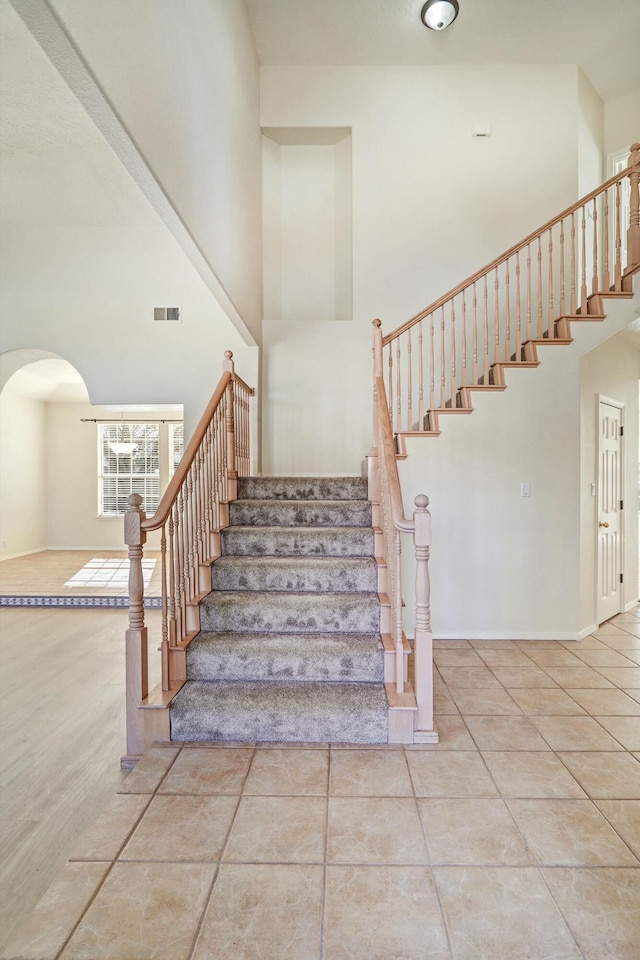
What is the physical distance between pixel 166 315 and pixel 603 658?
5.07m

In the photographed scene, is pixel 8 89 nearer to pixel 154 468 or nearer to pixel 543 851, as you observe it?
pixel 543 851

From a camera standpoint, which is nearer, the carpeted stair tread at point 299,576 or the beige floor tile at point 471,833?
the beige floor tile at point 471,833

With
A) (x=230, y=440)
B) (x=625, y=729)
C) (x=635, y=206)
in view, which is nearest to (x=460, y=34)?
(x=635, y=206)

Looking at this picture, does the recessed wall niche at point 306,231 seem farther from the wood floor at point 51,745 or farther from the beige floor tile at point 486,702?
the beige floor tile at point 486,702

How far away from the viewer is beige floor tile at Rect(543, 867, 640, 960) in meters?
1.37

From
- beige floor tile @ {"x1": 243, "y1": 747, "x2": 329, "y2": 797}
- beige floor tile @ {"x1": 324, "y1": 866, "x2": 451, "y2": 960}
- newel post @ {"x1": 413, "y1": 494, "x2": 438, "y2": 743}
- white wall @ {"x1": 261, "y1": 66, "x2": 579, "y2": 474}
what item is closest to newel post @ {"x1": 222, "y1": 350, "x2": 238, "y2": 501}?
white wall @ {"x1": 261, "y1": 66, "x2": 579, "y2": 474}

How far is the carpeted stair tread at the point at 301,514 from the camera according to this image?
3.59 m

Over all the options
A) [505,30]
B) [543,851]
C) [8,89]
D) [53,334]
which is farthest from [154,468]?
[543,851]

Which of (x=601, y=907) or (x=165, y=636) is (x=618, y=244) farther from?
(x=165, y=636)

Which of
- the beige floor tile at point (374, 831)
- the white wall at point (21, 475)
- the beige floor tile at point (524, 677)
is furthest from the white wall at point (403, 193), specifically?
the white wall at point (21, 475)

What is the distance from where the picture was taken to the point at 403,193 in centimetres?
504

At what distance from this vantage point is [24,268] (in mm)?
5055

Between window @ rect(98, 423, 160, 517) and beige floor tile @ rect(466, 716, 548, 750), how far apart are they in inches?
280

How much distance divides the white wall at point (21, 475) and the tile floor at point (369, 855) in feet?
22.8
